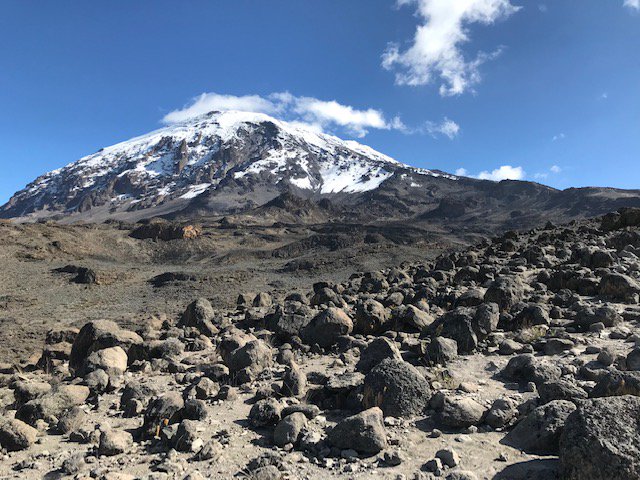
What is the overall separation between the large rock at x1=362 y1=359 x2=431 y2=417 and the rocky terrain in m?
0.02

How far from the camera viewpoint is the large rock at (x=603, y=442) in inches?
115

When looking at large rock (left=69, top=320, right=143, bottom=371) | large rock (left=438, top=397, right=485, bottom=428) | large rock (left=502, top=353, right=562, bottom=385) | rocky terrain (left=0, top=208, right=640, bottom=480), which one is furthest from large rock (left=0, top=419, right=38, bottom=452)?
large rock (left=502, top=353, right=562, bottom=385)

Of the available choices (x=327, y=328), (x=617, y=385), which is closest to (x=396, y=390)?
(x=617, y=385)

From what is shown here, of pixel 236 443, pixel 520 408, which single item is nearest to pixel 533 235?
pixel 520 408

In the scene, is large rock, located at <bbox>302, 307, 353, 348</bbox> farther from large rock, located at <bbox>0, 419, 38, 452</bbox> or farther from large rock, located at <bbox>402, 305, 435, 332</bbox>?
large rock, located at <bbox>0, 419, 38, 452</bbox>

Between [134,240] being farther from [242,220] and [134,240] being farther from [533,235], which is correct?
[533,235]

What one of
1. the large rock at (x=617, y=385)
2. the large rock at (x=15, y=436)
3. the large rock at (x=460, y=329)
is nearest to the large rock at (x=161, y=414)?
the large rock at (x=15, y=436)

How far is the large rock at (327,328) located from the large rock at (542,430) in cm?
449

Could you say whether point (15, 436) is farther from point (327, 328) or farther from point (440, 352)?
point (440, 352)

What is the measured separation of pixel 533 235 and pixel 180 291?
23.3 m

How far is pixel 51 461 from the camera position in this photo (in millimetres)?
4266

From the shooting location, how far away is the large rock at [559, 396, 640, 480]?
2.91 meters

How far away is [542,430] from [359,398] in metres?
1.98

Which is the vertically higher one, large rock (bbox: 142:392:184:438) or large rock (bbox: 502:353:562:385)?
large rock (bbox: 502:353:562:385)
